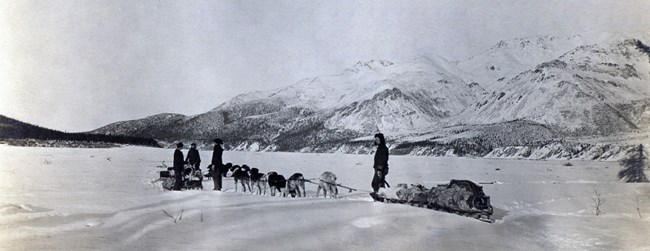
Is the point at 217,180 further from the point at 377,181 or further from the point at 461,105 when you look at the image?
the point at 461,105

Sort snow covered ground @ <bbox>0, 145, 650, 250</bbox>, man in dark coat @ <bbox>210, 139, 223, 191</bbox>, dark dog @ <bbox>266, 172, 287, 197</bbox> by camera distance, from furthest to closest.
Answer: dark dog @ <bbox>266, 172, 287, 197</bbox> < man in dark coat @ <bbox>210, 139, 223, 191</bbox> < snow covered ground @ <bbox>0, 145, 650, 250</bbox>

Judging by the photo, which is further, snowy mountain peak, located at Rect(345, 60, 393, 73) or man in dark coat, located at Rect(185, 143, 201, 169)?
man in dark coat, located at Rect(185, 143, 201, 169)

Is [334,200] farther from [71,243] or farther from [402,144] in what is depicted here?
[71,243]

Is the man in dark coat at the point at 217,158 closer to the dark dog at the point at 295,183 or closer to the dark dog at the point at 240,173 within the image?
the dark dog at the point at 240,173

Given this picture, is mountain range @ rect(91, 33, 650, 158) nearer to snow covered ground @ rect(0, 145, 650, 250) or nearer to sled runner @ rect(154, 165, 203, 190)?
snow covered ground @ rect(0, 145, 650, 250)

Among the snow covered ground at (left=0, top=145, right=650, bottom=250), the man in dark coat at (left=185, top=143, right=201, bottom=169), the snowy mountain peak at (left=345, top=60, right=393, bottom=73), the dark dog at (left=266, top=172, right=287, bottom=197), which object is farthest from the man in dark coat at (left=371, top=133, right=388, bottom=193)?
the man in dark coat at (left=185, top=143, right=201, bottom=169)

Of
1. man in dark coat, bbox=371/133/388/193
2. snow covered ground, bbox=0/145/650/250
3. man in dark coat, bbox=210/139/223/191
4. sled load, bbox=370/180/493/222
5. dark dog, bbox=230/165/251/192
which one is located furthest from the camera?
dark dog, bbox=230/165/251/192

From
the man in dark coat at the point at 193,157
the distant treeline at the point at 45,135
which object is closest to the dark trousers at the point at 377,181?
the man in dark coat at the point at 193,157
